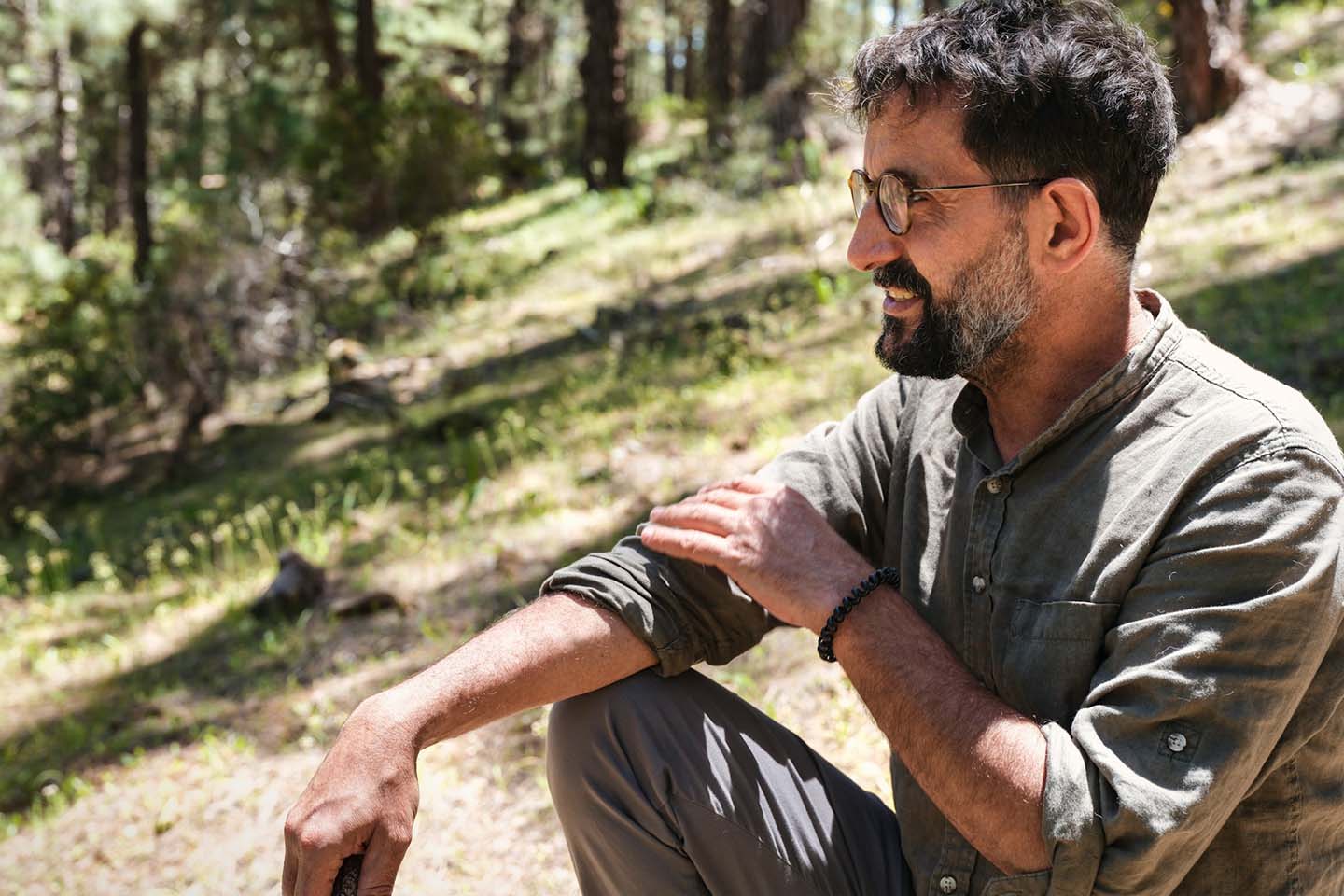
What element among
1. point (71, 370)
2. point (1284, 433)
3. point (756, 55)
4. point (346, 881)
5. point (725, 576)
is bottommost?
point (71, 370)

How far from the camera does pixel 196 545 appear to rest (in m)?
6.91

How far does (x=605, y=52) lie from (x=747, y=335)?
8339 mm

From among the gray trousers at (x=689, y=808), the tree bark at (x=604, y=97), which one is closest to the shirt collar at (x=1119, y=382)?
the gray trousers at (x=689, y=808)

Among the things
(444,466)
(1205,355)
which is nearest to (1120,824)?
(1205,355)

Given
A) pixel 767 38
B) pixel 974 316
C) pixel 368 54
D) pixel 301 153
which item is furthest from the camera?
pixel 368 54

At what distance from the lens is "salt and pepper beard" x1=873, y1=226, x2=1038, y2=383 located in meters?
2.04

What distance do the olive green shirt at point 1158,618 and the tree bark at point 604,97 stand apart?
45.4 ft

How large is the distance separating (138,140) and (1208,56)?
14647mm

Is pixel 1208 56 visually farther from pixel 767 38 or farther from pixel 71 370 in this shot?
pixel 71 370

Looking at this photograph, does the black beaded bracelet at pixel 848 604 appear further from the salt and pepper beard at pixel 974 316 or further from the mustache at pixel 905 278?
the mustache at pixel 905 278

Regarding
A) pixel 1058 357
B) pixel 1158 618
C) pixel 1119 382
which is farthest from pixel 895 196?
pixel 1158 618

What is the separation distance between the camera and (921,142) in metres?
2.10

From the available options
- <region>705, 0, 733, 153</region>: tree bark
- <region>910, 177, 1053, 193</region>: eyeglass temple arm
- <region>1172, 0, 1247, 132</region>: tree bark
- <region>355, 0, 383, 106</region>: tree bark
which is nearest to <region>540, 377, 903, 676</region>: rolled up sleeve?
<region>910, 177, 1053, 193</region>: eyeglass temple arm

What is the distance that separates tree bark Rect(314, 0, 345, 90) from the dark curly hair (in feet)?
58.5
